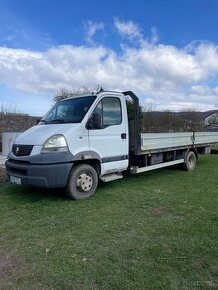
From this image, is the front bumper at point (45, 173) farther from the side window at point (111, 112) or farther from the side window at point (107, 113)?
the side window at point (111, 112)

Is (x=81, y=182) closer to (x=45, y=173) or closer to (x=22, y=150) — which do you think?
(x=45, y=173)

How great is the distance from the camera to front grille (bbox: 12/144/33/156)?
20.9 ft

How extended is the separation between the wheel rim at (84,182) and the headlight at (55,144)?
0.75 metres

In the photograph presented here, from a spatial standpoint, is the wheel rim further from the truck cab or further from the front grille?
the front grille

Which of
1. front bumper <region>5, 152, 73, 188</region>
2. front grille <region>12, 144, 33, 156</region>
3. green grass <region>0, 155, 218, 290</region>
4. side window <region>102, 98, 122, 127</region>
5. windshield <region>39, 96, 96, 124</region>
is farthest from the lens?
side window <region>102, 98, 122, 127</region>

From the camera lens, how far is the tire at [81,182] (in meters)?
6.50

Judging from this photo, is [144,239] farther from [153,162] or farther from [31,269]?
[153,162]

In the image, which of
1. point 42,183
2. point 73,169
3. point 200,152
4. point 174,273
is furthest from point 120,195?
point 200,152

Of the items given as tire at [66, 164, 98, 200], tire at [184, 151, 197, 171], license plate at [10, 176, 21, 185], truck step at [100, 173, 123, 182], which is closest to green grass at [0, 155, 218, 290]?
tire at [66, 164, 98, 200]

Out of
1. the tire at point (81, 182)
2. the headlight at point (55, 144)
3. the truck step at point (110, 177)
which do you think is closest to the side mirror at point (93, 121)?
the headlight at point (55, 144)

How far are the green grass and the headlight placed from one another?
111cm

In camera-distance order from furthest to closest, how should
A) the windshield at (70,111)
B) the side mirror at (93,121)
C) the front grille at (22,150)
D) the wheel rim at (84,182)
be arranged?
the windshield at (70,111)
the side mirror at (93,121)
the wheel rim at (84,182)
the front grille at (22,150)

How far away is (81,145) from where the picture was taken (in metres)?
6.60

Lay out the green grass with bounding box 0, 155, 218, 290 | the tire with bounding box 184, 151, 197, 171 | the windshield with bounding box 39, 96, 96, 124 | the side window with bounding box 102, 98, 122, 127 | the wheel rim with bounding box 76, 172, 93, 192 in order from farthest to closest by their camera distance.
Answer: the tire with bounding box 184, 151, 197, 171 < the side window with bounding box 102, 98, 122, 127 < the windshield with bounding box 39, 96, 96, 124 < the wheel rim with bounding box 76, 172, 93, 192 < the green grass with bounding box 0, 155, 218, 290
